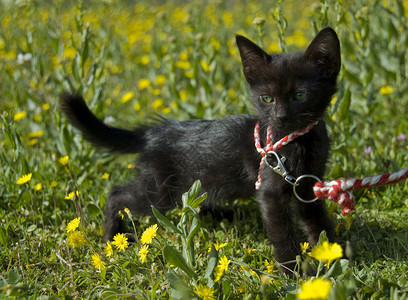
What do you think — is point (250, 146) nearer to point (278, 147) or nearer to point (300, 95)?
point (278, 147)

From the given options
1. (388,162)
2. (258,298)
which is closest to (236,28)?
(388,162)

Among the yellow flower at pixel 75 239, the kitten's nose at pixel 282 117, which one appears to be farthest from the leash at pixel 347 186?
the yellow flower at pixel 75 239

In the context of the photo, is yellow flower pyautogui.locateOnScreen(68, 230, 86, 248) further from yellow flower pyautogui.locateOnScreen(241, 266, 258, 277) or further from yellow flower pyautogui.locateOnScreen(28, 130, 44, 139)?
yellow flower pyautogui.locateOnScreen(28, 130, 44, 139)

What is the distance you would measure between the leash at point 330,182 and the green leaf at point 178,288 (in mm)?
788

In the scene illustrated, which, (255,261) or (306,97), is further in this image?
(255,261)

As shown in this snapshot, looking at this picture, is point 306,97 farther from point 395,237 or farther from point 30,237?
point 30,237

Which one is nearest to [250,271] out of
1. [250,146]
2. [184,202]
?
[184,202]

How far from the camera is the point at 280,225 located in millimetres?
2344

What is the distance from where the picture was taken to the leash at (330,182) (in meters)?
2.16

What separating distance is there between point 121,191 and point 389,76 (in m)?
3.00

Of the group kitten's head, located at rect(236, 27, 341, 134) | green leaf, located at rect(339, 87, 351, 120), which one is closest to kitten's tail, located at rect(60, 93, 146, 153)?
kitten's head, located at rect(236, 27, 341, 134)

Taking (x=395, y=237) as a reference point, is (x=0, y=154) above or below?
above

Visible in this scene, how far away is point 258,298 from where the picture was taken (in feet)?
6.11

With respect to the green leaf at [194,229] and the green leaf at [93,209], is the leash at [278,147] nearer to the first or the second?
the green leaf at [194,229]
